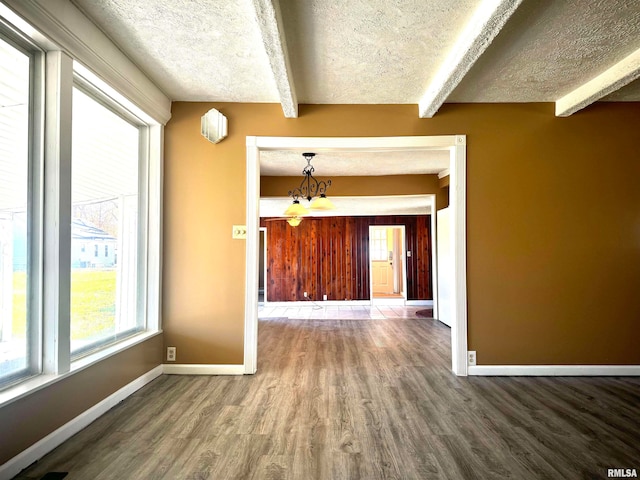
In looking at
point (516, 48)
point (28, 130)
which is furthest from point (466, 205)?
point (28, 130)

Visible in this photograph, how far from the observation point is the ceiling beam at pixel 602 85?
98.0 inches

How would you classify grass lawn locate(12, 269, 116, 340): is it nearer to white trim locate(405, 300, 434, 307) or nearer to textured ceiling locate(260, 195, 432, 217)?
textured ceiling locate(260, 195, 432, 217)

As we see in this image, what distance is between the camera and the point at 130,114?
→ 292 centimetres

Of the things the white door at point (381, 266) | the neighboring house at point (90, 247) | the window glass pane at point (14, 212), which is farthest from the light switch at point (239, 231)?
the white door at point (381, 266)

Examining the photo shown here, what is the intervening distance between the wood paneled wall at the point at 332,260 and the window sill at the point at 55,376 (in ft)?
19.4

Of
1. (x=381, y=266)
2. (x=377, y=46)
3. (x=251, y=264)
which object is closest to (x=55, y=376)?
(x=251, y=264)

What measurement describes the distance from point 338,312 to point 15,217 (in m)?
6.23

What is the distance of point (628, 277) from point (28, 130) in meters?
4.98

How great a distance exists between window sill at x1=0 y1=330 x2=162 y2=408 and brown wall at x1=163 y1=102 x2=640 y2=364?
0.60 meters

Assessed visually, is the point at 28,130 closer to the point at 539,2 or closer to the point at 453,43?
the point at 453,43

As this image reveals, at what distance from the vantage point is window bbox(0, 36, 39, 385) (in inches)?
70.3

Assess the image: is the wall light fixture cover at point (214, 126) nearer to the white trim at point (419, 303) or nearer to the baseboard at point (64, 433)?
the baseboard at point (64, 433)

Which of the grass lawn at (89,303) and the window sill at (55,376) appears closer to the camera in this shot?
the window sill at (55,376)

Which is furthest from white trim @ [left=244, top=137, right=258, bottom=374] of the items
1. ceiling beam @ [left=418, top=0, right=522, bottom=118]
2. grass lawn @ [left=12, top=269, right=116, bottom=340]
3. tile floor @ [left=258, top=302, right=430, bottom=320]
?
tile floor @ [left=258, top=302, right=430, bottom=320]
